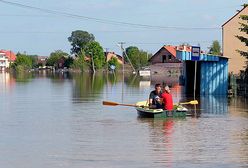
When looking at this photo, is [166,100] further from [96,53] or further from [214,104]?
[96,53]

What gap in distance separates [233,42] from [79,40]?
402 ft

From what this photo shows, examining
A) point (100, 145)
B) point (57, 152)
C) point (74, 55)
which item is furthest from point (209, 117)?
point (74, 55)

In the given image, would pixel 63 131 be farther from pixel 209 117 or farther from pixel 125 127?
pixel 209 117

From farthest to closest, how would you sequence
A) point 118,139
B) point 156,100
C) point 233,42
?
point 233,42
point 156,100
point 118,139

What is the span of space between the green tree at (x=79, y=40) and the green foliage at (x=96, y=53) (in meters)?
10.7

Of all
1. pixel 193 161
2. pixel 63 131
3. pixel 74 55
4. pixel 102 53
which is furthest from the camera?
pixel 74 55

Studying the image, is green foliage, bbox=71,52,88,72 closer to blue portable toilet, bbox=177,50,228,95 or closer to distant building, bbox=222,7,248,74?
distant building, bbox=222,7,248,74

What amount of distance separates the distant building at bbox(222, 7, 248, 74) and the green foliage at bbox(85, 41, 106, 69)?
103 meters

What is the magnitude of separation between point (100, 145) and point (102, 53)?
145686 millimetres

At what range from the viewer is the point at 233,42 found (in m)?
58.8

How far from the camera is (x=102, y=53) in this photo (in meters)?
162

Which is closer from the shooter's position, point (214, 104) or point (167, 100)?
point (167, 100)

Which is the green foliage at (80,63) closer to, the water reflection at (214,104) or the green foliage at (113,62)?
the green foliage at (113,62)

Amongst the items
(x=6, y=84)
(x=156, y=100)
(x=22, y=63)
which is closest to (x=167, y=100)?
(x=156, y=100)
